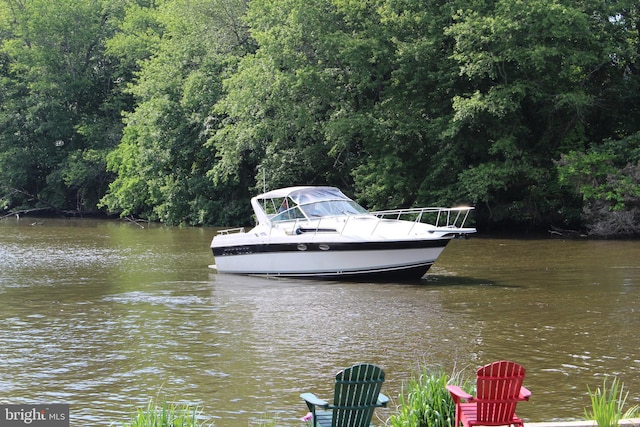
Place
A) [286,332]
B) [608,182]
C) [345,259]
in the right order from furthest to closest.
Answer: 1. [608,182]
2. [345,259]
3. [286,332]

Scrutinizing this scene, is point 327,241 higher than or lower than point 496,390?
higher

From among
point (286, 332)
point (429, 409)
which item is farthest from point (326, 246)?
point (429, 409)

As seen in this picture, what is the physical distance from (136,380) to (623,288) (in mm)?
11451

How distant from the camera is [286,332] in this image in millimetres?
14539

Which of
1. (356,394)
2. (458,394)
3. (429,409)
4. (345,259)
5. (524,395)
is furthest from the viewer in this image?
(345,259)

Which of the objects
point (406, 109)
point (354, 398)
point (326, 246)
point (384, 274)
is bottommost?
point (354, 398)

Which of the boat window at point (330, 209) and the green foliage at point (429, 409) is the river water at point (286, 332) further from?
the green foliage at point (429, 409)

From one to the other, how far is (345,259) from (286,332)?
238 inches

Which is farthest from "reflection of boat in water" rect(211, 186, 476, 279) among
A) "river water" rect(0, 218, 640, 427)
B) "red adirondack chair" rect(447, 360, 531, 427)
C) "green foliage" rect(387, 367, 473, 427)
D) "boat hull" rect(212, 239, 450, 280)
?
"red adirondack chair" rect(447, 360, 531, 427)

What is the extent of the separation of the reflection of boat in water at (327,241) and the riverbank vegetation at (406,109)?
1187cm

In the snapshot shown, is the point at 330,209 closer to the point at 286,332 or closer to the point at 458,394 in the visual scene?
the point at 286,332

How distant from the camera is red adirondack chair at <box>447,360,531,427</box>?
7.20m

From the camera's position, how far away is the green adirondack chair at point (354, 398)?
7121mm

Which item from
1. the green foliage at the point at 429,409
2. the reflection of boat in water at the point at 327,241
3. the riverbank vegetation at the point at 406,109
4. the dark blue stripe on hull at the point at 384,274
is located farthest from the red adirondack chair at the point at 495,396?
the riverbank vegetation at the point at 406,109
